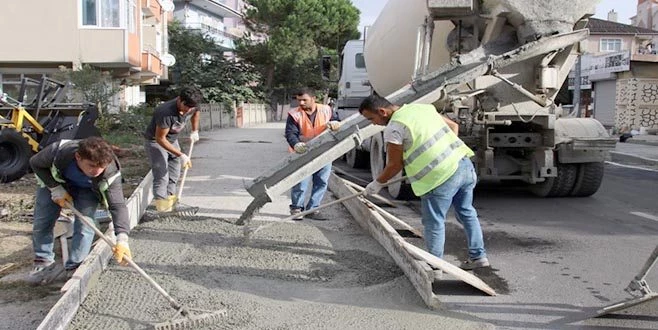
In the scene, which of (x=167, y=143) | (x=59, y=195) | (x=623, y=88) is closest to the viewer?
(x=59, y=195)

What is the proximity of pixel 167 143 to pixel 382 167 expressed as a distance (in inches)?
147

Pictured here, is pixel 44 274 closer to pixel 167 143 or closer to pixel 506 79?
pixel 167 143

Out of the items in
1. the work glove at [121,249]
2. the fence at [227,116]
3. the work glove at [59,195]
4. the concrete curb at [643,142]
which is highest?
the fence at [227,116]

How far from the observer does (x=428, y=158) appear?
4.79m

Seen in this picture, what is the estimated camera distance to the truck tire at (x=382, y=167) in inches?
350

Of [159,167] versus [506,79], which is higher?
[506,79]

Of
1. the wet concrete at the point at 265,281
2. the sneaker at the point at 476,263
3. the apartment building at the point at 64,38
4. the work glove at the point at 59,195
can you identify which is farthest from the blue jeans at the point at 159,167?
the apartment building at the point at 64,38

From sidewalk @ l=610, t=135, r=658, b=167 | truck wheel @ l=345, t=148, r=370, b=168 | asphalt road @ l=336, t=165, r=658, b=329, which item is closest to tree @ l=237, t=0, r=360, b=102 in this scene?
sidewalk @ l=610, t=135, r=658, b=167

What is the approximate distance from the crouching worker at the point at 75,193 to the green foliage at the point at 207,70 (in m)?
26.7

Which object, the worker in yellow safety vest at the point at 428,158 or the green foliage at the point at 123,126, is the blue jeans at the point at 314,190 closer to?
the worker in yellow safety vest at the point at 428,158

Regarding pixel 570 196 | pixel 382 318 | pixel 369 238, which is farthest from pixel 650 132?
pixel 382 318

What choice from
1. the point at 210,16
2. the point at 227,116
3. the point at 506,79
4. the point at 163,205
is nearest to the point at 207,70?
the point at 227,116

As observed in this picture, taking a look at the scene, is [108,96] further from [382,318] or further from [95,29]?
[382,318]

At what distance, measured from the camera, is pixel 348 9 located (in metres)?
42.9
